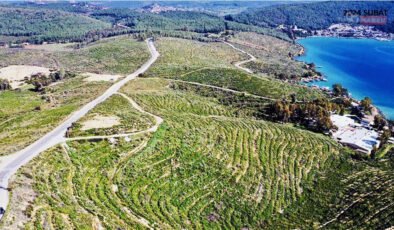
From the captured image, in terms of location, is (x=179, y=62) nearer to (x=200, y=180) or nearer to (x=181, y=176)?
(x=200, y=180)

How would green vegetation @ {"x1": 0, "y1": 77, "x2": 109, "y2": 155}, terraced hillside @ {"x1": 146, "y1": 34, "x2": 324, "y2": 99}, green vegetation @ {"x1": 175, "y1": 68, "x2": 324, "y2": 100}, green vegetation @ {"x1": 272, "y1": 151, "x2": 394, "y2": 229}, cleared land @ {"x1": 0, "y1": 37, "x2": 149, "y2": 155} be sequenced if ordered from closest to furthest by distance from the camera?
green vegetation @ {"x1": 272, "y1": 151, "x2": 394, "y2": 229} < green vegetation @ {"x1": 0, "y1": 77, "x2": 109, "y2": 155} < cleared land @ {"x1": 0, "y1": 37, "x2": 149, "y2": 155} < green vegetation @ {"x1": 175, "y1": 68, "x2": 324, "y2": 100} < terraced hillside @ {"x1": 146, "y1": 34, "x2": 324, "y2": 99}

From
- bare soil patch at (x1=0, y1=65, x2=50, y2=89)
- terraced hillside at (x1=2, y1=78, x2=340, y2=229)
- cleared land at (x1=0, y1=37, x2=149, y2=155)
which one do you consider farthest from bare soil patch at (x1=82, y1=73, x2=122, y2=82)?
terraced hillside at (x1=2, y1=78, x2=340, y2=229)

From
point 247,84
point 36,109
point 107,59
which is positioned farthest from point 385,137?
point 107,59

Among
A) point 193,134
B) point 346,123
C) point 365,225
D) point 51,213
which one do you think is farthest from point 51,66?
point 365,225

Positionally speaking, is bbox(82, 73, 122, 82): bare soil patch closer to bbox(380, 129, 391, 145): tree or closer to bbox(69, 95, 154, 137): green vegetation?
bbox(69, 95, 154, 137): green vegetation

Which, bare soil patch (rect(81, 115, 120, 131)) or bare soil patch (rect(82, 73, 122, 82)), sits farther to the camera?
bare soil patch (rect(82, 73, 122, 82))

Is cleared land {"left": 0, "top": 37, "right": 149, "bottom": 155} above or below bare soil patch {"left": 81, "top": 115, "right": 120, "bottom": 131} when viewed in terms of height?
below

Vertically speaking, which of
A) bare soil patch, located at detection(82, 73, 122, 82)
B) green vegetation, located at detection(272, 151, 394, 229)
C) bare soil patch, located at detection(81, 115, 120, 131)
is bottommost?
green vegetation, located at detection(272, 151, 394, 229)

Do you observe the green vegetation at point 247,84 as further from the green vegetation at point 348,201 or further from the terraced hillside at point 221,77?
the green vegetation at point 348,201
